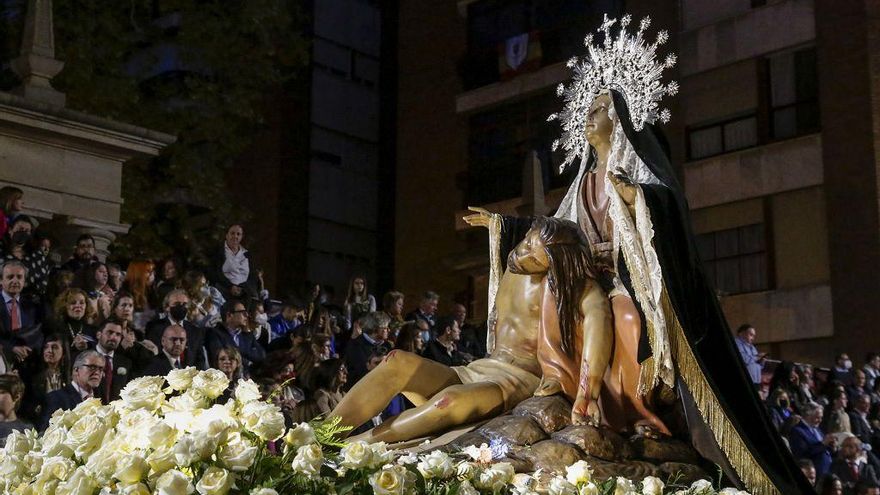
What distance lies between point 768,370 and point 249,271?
22.0 ft

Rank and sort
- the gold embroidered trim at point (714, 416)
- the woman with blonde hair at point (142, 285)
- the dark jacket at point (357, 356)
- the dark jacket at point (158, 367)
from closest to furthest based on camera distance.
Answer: the gold embroidered trim at point (714, 416) < the dark jacket at point (158, 367) < the dark jacket at point (357, 356) < the woman with blonde hair at point (142, 285)

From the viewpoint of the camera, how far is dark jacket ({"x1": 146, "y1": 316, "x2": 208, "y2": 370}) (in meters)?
9.61

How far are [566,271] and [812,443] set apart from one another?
A: 24.1ft

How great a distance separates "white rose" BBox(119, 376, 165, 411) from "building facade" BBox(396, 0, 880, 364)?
13.8 meters

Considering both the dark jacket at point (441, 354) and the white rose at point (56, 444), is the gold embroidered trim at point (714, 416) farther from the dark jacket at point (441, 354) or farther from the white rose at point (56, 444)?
the dark jacket at point (441, 354)

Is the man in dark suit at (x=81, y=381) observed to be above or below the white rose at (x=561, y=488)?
above

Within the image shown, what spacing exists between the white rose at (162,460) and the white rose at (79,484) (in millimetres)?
200

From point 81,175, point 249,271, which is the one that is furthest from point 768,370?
point 81,175

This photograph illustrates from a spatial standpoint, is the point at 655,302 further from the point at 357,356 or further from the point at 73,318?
the point at 357,356

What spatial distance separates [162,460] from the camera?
3.62 m

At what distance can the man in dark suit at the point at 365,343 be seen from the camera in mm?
10812

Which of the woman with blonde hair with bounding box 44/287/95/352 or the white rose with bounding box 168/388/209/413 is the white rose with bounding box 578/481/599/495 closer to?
the white rose with bounding box 168/388/209/413

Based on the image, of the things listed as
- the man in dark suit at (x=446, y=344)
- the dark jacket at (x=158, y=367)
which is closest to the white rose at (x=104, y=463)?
the dark jacket at (x=158, y=367)

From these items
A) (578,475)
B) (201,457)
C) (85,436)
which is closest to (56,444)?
(85,436)
